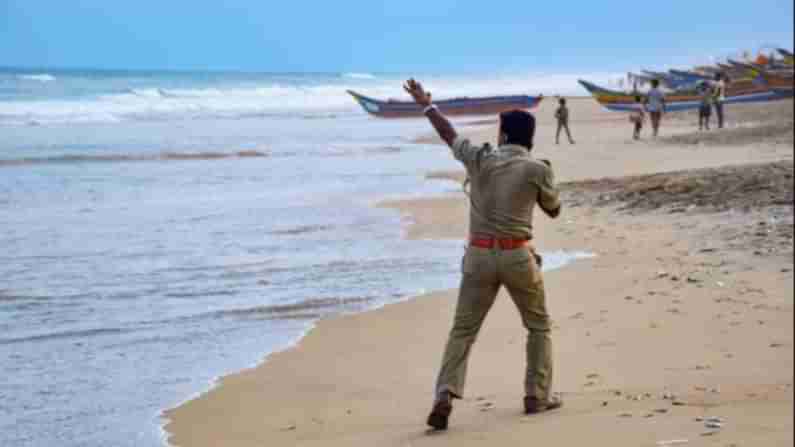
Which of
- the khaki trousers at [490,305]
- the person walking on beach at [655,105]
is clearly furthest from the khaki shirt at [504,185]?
the person walking on beach at [655,105]

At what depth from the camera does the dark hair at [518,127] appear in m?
6.14

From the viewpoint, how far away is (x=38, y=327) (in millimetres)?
8594

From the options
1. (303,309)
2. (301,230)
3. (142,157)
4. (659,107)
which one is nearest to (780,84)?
(659,107)

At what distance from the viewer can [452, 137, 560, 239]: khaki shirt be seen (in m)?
6.05

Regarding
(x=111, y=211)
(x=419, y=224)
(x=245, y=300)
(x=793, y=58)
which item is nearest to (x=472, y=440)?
(x=245, y=300)

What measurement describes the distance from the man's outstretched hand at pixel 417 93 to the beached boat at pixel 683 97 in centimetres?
3411

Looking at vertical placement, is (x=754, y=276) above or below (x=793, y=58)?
below

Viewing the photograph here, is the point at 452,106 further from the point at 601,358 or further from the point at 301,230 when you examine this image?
the point at 601,358

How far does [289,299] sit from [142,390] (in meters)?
3.06

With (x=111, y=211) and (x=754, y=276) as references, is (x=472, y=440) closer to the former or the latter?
(x=754, y=276)

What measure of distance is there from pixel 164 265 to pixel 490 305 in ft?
19.5

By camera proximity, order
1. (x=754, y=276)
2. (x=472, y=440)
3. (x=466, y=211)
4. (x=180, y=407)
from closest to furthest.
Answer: (x=472, y=440) → (x=180, y=407) → (x=754, y=276) → (x=466, y=211)

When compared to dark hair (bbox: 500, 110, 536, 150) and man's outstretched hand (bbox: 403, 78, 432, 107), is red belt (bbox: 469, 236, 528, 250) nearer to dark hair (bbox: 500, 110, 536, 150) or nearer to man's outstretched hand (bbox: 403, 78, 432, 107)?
dark hair (bbox: 500, 110, 536, 150)

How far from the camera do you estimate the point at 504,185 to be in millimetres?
6059
